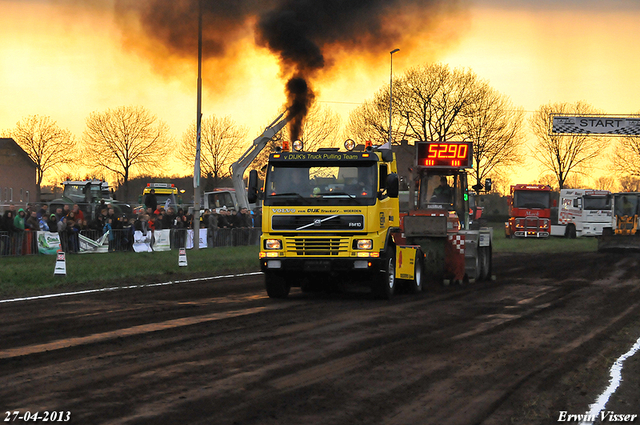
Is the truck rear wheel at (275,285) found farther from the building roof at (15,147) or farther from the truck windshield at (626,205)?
the building roof at (15,147)

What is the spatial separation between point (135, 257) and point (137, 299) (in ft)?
36.8

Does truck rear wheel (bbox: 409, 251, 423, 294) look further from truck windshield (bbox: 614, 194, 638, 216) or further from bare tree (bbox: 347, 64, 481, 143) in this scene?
bare tree (bbox: 347, 64, 481, 143)

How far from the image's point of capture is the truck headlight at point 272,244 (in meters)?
14.9

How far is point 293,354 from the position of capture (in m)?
9.34

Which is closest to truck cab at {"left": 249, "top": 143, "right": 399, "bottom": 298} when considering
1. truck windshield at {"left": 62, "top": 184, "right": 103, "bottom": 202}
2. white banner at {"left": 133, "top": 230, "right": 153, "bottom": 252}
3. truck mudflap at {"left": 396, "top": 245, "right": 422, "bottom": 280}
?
truck mudflap at {"left": 396, "top": 245, "right": 422, "bottom": 280}

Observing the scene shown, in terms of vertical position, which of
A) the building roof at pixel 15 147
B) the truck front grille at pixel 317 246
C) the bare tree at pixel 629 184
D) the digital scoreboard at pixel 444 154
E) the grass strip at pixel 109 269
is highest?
the building roof at pixel 15 147

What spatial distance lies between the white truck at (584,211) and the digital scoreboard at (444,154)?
102ft

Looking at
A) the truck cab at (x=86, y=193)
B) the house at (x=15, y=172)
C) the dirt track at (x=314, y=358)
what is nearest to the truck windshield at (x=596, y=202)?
the truck cab at (x=86, y=193)

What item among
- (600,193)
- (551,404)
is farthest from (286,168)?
(600,193)

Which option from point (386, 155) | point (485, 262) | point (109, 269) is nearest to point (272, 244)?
point (386, 155)

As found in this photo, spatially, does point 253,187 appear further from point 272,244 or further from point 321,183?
point 321,183

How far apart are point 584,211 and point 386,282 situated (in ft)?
123

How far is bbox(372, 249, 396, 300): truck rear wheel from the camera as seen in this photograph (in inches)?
603

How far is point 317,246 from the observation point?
1477cm
